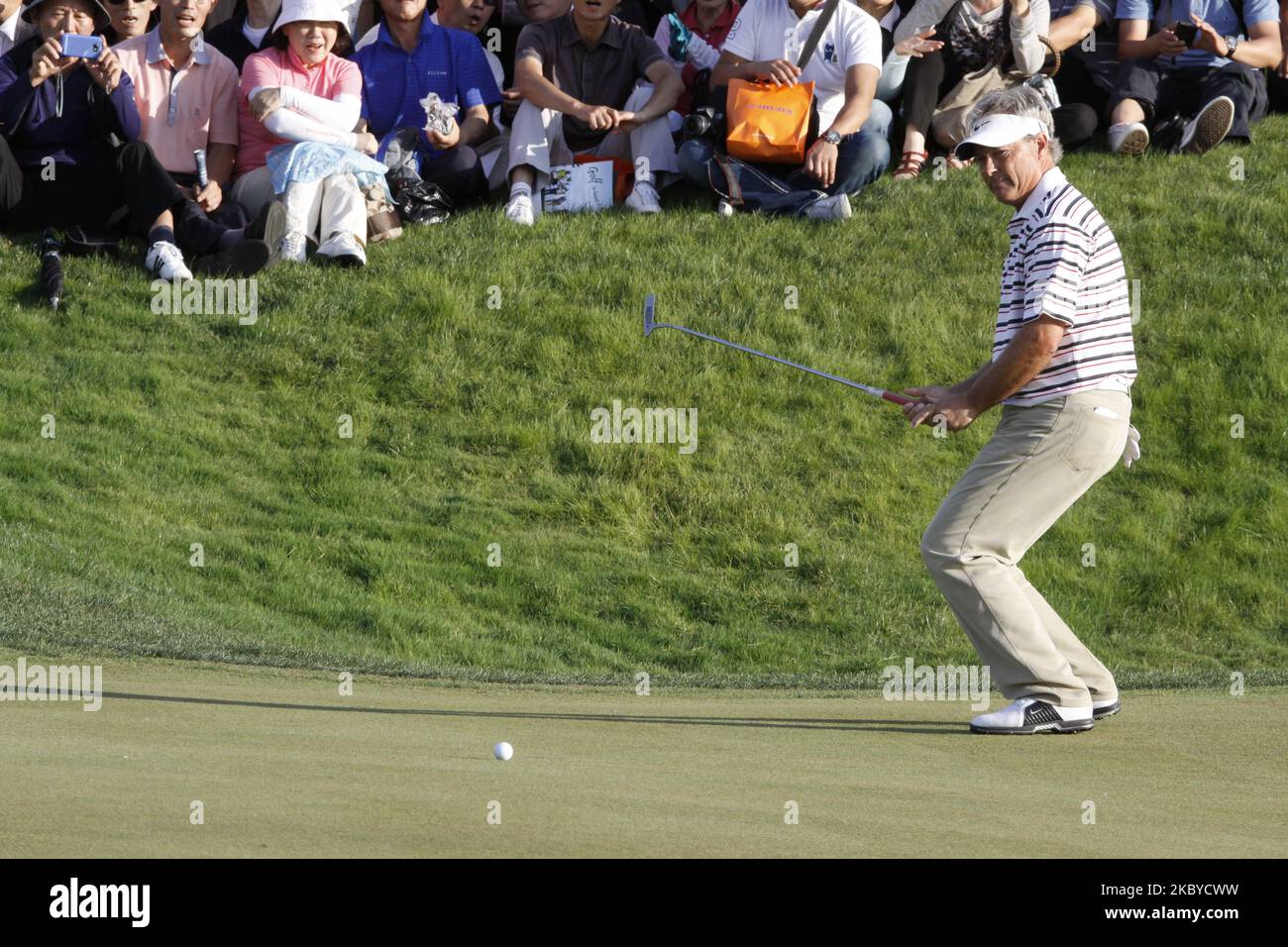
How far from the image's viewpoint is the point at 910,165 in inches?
536

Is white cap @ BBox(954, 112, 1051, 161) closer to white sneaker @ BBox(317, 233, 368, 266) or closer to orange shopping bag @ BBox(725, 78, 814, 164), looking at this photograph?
orange shopping bag @ BBox(725, 78, 814, 164)

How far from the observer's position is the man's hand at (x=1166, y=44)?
13.5 m

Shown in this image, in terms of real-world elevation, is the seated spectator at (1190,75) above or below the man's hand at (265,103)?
above

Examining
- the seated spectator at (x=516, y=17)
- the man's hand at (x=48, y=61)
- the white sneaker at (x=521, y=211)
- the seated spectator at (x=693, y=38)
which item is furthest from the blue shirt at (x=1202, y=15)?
the man's hand at (x=48, y=61)

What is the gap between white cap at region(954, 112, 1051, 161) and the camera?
6262mm

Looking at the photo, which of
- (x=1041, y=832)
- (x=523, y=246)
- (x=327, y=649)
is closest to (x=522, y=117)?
(x=523, y=246)

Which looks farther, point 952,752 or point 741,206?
point 741,206

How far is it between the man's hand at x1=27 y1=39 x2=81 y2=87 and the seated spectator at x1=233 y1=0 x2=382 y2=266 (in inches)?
50.7

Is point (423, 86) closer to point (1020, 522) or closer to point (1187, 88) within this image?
point (1187, 88)

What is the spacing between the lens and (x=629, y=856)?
385 centimetres

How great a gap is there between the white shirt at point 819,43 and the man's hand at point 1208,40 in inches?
103

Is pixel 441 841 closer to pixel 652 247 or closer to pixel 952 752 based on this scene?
pixel 952 752

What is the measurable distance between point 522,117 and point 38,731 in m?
8.65

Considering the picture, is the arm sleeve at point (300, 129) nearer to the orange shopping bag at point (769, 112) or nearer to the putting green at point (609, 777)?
the orange shopping bag at point (769, 112)
